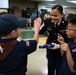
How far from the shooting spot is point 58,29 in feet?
6.22

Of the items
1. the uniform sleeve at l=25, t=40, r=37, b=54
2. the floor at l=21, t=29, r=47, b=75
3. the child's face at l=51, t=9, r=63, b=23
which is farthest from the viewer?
the floor at l=21, t=29, r=47, b=75

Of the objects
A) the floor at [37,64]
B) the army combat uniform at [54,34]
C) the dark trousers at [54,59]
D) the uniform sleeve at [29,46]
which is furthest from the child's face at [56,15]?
the floor at [37,64]

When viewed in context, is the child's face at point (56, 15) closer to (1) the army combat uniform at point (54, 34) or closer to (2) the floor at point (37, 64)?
(1) the army combat uniform at point (54, 34)

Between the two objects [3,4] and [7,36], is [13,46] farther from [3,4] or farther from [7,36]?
[3,4]

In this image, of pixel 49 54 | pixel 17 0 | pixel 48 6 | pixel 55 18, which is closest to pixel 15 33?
pixel 55 18

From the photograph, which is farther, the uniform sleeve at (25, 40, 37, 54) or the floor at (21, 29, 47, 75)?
the floor at (21, 29, 47, 75)

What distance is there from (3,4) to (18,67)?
6.55m

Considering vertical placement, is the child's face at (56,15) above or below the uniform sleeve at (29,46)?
above

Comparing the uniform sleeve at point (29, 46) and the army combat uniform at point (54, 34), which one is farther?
the army combat uniform at point (54, 34)

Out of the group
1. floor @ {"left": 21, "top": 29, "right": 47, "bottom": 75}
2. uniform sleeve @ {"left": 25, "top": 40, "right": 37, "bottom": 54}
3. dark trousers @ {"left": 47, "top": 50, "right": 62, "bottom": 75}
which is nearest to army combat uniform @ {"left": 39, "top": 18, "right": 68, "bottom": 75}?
dark trousers @ {"left": 47, "top": 50, "right": 62, "bottom": 75}

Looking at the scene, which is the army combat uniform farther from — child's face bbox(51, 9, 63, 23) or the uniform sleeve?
the uniform sleeve

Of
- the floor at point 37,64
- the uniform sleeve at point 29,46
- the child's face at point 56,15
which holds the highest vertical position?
the child's face at point 56,15

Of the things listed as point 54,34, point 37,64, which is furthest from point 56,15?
point 37,64

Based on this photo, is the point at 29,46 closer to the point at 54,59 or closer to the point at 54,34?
the point at 54,34
